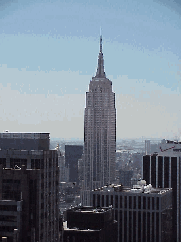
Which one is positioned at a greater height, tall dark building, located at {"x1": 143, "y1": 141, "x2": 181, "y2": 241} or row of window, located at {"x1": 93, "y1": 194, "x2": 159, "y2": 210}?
tall dark building, located at {"x1": 143, "y1": 141, "x2": 181, "y2": 241}

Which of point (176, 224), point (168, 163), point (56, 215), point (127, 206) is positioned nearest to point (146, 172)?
point (168, 163)

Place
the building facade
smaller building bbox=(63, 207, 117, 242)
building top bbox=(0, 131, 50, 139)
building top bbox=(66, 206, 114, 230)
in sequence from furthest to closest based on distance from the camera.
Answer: the building facade, building top bbox=(66, 206, 114, 230), smaller building bbox=(63, 207, 117, 242), building top bbox=(0, 131, 50, 139)

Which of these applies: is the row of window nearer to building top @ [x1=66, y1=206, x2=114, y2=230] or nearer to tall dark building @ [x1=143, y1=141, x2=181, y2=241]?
building top @ [x1=66, y1=206, x2=114, y2=230]

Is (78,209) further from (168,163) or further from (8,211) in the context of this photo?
(168,163)

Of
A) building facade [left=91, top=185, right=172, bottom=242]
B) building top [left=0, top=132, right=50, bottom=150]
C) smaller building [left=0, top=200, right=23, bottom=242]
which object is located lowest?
building facade [left=91, top=185, right=172, bottom=242]

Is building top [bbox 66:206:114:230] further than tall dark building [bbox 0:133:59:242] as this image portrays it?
Yes

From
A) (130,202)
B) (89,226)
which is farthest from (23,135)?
(130,202)

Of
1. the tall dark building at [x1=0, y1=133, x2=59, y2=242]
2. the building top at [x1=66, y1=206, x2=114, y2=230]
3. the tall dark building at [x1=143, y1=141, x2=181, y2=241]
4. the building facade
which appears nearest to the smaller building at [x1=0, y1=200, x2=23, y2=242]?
the tall dark building at [x1=0, y1=133, x2=59, y2=242]

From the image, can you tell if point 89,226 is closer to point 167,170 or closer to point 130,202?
point 130,202
